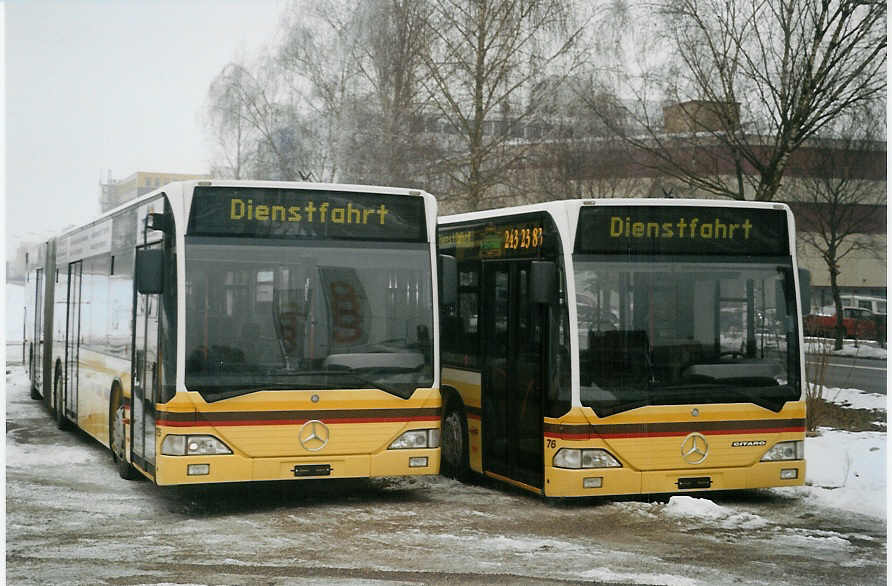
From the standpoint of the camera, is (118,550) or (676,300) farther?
(676,300)

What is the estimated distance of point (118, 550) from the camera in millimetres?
8914

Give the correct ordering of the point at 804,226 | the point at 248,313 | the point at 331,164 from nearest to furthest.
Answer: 1. the point at 248,313
2. the point at 804,226
3. the point at 331,164

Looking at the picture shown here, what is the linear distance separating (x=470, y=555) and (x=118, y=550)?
2.39m

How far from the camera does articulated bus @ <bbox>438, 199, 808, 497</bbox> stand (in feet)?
35.0

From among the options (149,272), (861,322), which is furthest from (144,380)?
(861,322)

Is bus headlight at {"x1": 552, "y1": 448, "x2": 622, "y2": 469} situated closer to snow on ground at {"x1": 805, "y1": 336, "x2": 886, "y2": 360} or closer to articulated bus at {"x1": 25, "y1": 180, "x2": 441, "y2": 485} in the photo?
articulated bus at {"x1": 25, "y1": 180, "x2": 441, "y2": 485}

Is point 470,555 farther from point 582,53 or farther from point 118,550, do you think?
point 582,53

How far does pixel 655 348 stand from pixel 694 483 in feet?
3.97

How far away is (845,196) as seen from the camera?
28.4m

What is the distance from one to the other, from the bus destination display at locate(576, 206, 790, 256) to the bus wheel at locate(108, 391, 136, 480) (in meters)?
4.65

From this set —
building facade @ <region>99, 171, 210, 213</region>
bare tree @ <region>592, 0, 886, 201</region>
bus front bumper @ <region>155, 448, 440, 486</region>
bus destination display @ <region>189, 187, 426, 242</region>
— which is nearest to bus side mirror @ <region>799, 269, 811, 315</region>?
bus destination display @ <region>189, 187, 426, 242</region>

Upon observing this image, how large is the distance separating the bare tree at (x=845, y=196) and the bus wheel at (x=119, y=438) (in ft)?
39.4

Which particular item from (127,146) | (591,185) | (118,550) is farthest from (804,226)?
(118,550)

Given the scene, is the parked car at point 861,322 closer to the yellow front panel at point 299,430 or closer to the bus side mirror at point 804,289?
the bus side mirror at point 804,289
